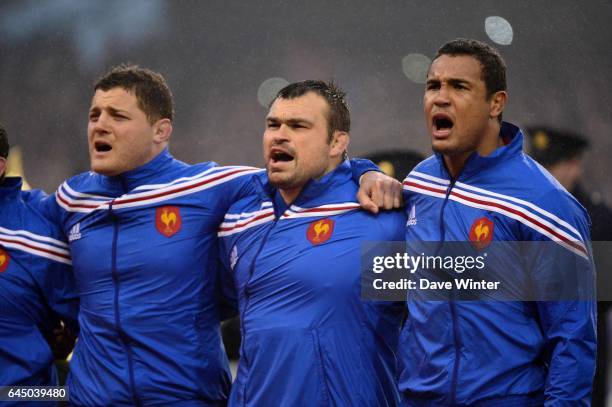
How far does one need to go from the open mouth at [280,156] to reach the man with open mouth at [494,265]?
34 cm

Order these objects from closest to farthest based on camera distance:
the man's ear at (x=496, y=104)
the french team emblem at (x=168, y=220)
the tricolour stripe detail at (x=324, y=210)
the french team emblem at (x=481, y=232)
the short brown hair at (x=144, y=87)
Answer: the french team emblem at (x=481, y=232), the man's ear at (x=496, y=104), the tricolour stripe detail at (x=324, y=210), the french team emblem at (x=168, y=220), the short brown hair at (x=144, y=87)

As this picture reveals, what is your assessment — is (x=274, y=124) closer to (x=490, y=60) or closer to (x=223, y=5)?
(x=490, y=60)

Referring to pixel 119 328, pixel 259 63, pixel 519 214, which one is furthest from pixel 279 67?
pixel 519 214

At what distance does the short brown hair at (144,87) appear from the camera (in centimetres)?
244

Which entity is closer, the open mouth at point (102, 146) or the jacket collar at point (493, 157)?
the jacket collar at point (493, 157)

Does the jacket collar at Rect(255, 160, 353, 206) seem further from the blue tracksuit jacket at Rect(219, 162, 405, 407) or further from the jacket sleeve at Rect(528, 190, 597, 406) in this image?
the jacket sleeve at Rect(528, 190, 597, 406)

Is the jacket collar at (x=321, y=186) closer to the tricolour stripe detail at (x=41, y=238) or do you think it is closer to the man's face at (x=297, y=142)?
the man's face at (x=297, y=142)

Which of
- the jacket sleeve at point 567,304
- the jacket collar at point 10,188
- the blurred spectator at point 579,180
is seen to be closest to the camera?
the jacket sleeve at point 567,304

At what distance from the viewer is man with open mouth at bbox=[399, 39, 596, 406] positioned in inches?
73.8

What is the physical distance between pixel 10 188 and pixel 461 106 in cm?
127

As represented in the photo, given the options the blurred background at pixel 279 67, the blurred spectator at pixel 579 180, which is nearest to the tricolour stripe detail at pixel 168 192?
the blurred background at pixel 279 67

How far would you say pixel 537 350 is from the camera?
191 cm

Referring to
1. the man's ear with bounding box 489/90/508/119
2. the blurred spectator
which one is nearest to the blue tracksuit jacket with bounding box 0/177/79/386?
the man's ear with bounding box 489/90/508/119

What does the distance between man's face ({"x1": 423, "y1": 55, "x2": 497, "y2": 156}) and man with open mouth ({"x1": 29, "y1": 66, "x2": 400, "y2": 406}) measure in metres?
0.21
